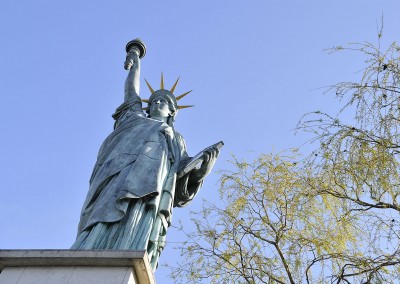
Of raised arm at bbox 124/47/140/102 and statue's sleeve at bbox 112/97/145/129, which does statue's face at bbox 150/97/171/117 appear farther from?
raised arm at bbox 124/47/140/102

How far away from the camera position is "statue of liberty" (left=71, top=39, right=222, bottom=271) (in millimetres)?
6555

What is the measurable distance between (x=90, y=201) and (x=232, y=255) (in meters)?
1.86

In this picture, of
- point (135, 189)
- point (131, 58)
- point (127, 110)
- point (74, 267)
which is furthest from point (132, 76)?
point (74, 267)

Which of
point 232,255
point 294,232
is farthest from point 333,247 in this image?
point 232,255

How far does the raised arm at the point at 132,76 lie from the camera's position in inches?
391

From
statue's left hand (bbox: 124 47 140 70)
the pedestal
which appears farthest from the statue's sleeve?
the pedestal

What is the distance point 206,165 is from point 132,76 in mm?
2914

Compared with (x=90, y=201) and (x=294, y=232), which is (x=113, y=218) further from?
(x=294, y=232)

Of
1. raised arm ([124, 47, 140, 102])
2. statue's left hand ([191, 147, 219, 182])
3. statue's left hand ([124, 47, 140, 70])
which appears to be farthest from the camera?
statue's left hand ([124, 47, 140, 70])

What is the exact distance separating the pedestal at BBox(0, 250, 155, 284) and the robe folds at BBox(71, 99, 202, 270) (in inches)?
33.5

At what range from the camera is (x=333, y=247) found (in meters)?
7.09

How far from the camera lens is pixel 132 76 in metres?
10.3

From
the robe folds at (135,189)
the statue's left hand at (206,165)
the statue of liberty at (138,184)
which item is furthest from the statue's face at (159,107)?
the statue's left hand at (206,165)

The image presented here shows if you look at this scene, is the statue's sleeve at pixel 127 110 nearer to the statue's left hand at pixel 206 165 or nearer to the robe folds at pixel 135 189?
the robe folds at pixel 135 189
